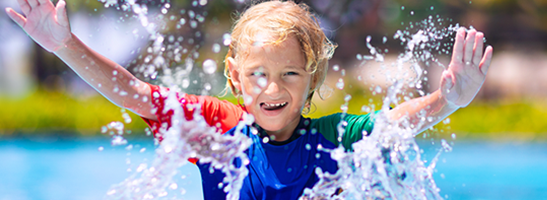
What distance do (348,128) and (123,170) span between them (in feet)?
12.0

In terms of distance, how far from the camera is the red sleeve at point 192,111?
1.99m

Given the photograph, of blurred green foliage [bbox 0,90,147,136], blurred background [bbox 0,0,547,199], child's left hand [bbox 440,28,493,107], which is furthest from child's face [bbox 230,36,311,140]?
blurred green foliage [bbox 0,90,147,136]

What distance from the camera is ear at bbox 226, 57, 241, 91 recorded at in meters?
2.11

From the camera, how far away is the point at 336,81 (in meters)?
9.31

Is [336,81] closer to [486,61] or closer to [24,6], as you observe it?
[486,61]

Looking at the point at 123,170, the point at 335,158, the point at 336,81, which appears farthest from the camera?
the point at 336,81

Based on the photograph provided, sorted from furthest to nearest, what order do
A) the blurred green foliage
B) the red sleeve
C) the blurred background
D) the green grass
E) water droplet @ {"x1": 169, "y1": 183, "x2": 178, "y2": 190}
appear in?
1. the blurred green foliage
2. the green grass
3. the blurred background
4. water droplet @ {"x1": 169, "y1": 183, "x2": 178, "y2": 190}
5. the red sleeve

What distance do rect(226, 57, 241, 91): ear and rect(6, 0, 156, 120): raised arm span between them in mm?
419

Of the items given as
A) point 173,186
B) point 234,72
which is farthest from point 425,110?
point 173,186

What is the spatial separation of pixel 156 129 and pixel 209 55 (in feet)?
26.9

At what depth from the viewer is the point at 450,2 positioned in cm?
1002

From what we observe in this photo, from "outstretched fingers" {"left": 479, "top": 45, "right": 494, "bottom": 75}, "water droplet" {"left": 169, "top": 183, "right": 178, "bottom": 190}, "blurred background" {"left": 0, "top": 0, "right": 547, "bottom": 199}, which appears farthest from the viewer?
"blurred background" {"left": 0, "top": 0, "right": 547, "bottom": 199}

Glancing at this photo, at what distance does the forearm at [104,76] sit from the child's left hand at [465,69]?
4.23 feet

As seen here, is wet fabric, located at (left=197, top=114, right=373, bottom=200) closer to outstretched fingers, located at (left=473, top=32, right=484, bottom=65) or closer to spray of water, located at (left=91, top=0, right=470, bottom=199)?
spray of water, located at (left=91, top=0, right=470, bottom=199)
